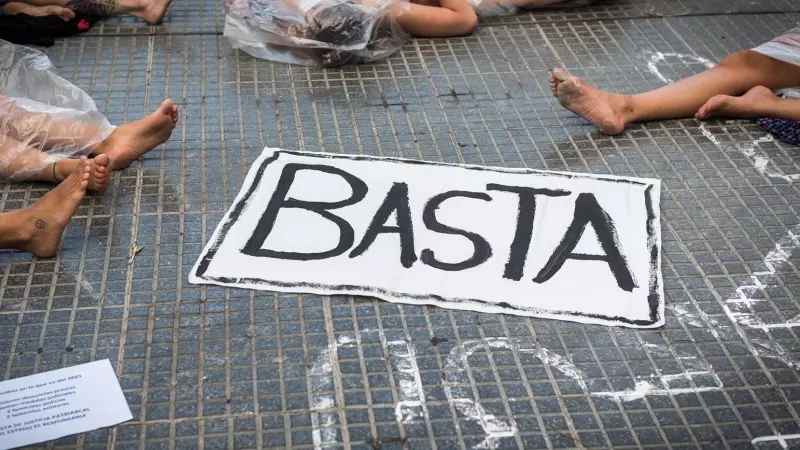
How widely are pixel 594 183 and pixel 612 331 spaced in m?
0.67

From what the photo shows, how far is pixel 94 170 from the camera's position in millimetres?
2621

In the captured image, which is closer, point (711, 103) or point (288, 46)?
point (711, 103)

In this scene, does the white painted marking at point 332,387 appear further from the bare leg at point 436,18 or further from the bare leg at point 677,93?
the bare leg at point 436,18

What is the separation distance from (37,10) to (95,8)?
0.22 meters

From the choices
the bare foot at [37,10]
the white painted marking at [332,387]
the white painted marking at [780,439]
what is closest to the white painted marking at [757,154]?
the white painted marking at [780,439]

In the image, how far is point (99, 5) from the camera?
146 inches

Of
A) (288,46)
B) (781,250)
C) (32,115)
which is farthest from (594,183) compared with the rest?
(32,115)

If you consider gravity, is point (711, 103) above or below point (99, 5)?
above

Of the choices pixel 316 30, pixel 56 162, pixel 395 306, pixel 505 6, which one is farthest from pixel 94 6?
pixel 395 306

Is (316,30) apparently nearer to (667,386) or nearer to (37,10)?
(37,10)

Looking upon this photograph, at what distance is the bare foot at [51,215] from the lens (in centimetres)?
248

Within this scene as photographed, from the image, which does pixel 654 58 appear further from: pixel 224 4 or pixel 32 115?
pixel 32 115

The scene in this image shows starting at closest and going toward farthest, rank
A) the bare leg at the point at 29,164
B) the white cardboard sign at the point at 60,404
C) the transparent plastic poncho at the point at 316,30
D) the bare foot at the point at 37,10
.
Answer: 1. the white cardboard sign at the point at 60,404
2. the bare leg at the point at 29,164
3. the transparent plastic poncho at the point at 316,30
4. the bare foot at the point at 37,10

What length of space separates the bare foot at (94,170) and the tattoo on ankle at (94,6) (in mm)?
1156
